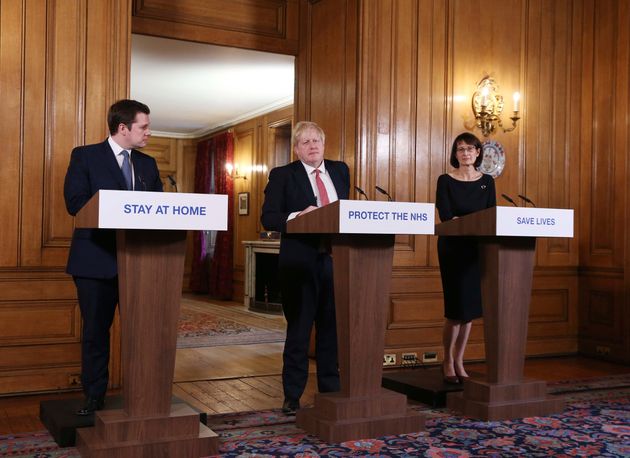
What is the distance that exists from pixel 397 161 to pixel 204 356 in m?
2.16

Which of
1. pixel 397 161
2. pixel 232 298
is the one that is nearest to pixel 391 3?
pixel 397 161

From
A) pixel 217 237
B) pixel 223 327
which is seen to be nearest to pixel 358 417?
pixel 223 327

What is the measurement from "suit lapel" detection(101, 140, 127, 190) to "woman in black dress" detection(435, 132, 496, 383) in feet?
5.91

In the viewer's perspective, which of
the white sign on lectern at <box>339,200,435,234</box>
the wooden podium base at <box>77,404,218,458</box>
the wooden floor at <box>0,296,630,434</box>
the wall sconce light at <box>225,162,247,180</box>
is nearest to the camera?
the wooden podium base at <box>77,404,218,458</box>

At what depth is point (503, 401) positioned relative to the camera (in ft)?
11.8

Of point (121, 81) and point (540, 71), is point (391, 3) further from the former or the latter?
point (121, 81)

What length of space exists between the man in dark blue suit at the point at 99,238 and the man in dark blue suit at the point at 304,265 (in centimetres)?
73

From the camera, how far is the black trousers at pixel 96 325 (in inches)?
122

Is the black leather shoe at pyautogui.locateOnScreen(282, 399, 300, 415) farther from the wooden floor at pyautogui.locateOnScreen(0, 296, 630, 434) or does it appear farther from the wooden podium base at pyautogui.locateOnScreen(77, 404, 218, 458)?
the wooden podium base at pyautogui.locateOnScreen(77, 404, 218, 458)

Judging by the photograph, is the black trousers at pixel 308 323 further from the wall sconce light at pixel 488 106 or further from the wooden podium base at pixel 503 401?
the wall sconce light at pixel 488 106

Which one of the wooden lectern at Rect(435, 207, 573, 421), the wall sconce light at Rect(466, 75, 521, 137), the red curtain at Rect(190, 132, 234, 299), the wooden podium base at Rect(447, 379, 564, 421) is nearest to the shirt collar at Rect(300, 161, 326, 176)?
the wooden lectern at Rect(435, 207, 573, 421)

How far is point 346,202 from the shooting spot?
2936 mm

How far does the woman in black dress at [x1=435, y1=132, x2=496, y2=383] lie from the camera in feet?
13.0

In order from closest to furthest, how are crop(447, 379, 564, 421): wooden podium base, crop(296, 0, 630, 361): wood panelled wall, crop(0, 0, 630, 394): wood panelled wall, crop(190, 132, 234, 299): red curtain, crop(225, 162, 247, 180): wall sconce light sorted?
Answer: crop(447, 379, 564, 421): wooden podium base → crop(0, 0, 630, 394): wood panelled wall → crop(296, 0, 630, 361): wood panelled wall → crop(190, 132, 234, 299): red curtain → crop(225, 162, 247, 180): wall sconce light
